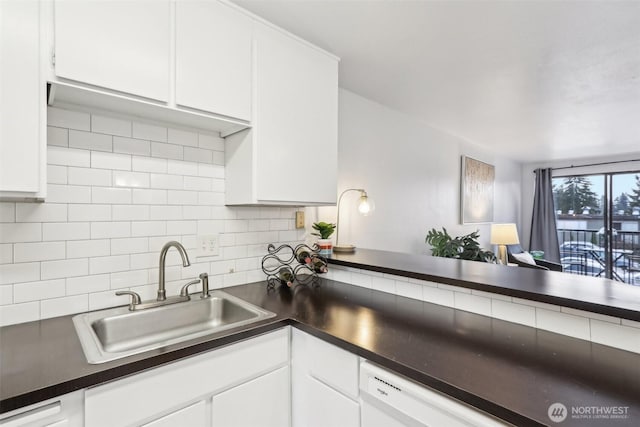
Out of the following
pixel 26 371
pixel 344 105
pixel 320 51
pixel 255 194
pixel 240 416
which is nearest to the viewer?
pixel 26 371

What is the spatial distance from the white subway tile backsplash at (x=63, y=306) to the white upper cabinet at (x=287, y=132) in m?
0.77

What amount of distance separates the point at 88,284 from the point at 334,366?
1.07 metres

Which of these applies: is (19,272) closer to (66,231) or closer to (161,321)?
(66,231)

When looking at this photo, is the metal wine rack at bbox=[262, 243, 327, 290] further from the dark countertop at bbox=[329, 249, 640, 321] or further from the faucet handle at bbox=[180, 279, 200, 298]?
the faucet handle at bbox=[180, 279, 200, 298]

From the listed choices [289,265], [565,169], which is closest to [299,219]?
[289,265]

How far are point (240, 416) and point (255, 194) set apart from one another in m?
0.92

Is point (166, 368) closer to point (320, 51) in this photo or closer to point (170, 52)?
point (170, 52)

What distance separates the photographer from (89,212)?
1.32m

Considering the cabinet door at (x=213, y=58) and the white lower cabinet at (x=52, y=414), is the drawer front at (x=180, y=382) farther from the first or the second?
the cabinet door at (x=213, y=58)

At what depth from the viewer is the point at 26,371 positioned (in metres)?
0.84

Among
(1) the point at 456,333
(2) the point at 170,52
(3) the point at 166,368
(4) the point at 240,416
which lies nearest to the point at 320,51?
(2) the point at 170,52

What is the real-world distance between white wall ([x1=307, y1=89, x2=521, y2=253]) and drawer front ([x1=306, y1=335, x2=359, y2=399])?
0.95 metres

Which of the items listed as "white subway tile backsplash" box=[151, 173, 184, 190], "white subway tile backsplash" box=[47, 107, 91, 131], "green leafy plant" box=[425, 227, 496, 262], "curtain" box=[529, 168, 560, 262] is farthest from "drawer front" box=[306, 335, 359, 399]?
"curtain" box=[529, 168, 560, 262]

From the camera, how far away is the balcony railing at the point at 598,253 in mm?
4953
